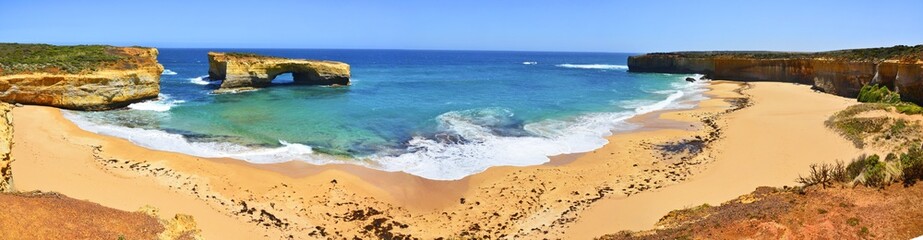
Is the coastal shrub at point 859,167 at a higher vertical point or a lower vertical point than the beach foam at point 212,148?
higher

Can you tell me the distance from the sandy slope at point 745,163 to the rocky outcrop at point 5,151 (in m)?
11.8

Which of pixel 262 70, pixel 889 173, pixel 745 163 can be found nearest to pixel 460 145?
pixel 745 163

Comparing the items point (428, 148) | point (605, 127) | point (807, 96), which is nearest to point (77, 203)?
point (428, 148)

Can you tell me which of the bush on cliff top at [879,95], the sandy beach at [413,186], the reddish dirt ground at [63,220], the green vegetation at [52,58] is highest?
the green vegetation at [52,58]

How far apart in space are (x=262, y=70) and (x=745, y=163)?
36.3 metres

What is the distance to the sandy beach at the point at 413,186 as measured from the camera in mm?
12594

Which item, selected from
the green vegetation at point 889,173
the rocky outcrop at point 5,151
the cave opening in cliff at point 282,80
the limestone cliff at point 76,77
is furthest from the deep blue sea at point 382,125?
the green vegetation at point 889,173

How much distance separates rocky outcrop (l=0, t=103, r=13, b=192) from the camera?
372 inches

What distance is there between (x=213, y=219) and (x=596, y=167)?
12.1 m

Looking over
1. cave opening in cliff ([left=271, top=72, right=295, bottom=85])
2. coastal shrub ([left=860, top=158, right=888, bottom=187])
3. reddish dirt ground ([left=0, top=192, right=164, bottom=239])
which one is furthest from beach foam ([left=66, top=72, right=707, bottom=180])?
cave opening in cliff ([left=271, top=72, right=295, bottom=85])

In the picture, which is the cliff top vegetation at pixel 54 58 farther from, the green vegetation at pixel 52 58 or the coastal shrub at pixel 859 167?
the coastal shrub at pixel 859 167

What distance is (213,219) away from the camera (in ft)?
40.4

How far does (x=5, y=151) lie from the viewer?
9.91 meters

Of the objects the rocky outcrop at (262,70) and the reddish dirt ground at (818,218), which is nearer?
the reddish dirt ground at (818,218)
